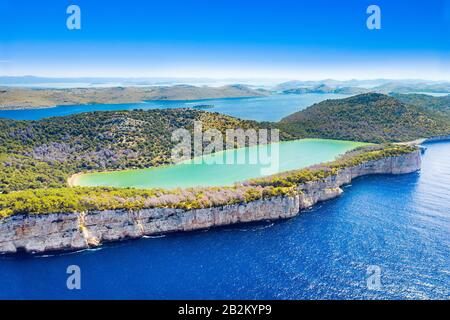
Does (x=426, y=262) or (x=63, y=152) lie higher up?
(x=63, y=152)

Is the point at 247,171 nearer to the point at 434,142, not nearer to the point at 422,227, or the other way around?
the point at 422,227

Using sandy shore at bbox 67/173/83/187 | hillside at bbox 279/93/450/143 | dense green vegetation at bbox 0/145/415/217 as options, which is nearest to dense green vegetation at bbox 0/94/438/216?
dense green vegetation at bbox 0/145/415/217

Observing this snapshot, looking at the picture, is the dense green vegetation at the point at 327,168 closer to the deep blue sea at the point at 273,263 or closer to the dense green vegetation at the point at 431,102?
the deep blue sea at the point at 273,263

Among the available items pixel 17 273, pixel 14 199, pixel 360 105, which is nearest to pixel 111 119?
pixel 14 199

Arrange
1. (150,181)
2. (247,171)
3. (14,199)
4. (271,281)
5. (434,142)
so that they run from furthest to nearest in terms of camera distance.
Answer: (434,142) < (247,171) < (150,181) < (14,199) < (271,281)

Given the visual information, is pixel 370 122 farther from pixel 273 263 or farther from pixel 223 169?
pixel 273 263

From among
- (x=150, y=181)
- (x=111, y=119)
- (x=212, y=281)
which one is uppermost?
→ (x=111, y=119)
